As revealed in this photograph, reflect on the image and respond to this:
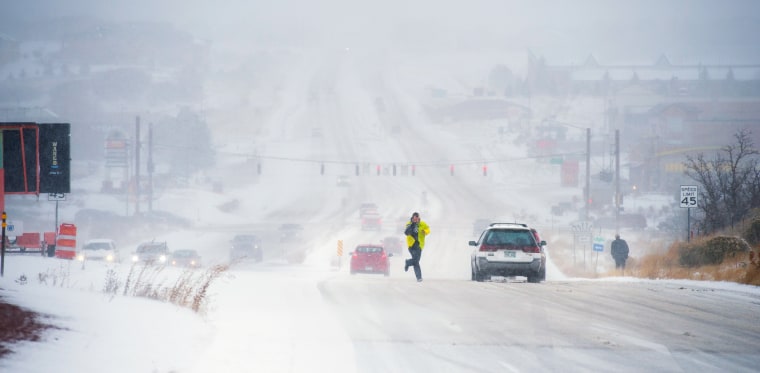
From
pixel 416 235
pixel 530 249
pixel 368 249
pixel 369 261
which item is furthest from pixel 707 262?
pixel 368 249

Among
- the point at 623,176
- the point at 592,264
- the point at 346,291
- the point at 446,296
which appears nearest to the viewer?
the point at 446,296

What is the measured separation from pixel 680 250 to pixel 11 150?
2742cm

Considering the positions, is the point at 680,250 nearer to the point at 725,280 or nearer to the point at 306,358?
the point at 725,280

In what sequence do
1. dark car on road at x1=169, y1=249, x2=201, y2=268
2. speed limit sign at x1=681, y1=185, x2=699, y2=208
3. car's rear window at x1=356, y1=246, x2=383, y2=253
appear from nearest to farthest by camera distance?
speed limit sign at x1=681, y1=185, x2=699, y2=208
car's rear window at x1=356, y1=246, x2=383, y2=253
dark car on road at x1=169, y1=249, x2=201, y2=268

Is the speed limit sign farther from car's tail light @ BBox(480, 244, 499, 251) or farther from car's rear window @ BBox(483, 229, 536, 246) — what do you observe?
car's tail light @ BBox(480, 244, 499, 251)

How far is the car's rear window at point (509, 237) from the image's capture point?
90.3 ft

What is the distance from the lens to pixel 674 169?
135375 millimetres

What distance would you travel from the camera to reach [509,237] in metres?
27.6

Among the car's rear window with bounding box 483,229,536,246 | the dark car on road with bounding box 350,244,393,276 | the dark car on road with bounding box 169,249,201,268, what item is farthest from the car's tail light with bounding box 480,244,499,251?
the dark car on road with bounding box 169,249,201,268

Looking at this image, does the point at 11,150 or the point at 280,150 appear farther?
the point at 280,150

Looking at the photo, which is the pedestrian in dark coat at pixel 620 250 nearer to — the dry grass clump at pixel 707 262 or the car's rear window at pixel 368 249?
the dry grass clump at pixel 707 262

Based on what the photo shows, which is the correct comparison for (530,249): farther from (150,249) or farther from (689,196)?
(150,249)

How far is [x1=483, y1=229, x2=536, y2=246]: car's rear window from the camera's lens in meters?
27.5

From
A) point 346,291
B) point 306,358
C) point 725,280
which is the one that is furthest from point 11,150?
point 306,358
